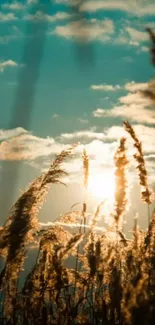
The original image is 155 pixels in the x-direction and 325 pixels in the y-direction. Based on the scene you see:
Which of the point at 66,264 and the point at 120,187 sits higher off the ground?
the point at 120,187

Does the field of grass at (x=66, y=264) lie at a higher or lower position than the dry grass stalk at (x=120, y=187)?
lower

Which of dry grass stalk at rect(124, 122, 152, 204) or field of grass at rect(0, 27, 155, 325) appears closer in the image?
field of grass at rect(0, 27, 155, 325)

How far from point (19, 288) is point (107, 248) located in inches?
59.0

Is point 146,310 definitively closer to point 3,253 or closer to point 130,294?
point 130,294

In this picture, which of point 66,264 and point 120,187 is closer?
point 120,187

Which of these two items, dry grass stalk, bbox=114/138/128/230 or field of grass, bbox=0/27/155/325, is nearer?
field of grass, bbox=0/27/155/325

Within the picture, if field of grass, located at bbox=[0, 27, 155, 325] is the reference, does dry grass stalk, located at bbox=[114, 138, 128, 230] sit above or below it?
above

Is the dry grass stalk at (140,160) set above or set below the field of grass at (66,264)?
above

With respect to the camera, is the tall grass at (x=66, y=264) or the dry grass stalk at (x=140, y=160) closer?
the tall grass at (x=66, y=264)

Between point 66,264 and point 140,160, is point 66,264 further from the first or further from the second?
point 140,160

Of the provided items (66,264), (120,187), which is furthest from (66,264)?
(120,187)

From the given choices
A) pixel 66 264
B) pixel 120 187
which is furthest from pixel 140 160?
pixel 66 264

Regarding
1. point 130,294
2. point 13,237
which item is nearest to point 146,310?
point 130,294

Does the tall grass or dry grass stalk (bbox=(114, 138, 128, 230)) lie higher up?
dry grass stalk (bbox=(114, 138, 128, 230))
